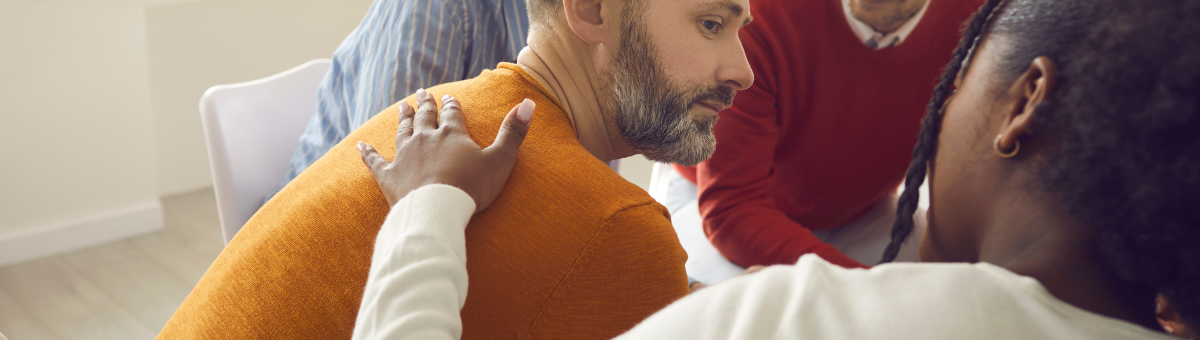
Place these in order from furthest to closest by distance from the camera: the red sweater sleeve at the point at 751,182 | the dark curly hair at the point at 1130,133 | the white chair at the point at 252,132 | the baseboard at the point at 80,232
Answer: the baseboard at the point at 80,232
the white chair at the point at 252,132
the red sweater sleeve at the point at 751,182
the dark curly hair at the point at 1130,133

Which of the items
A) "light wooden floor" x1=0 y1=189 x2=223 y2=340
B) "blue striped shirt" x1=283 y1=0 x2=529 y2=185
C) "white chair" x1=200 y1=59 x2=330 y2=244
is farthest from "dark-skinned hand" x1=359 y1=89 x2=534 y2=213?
"light wooden floor" x1=0 y1=189 x2=223 y2=340

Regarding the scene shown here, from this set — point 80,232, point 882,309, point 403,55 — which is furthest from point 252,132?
point 80,232

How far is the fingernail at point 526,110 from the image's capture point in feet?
2.60

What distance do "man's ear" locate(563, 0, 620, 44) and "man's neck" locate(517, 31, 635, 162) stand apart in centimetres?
3

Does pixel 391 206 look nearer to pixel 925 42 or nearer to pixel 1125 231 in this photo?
pixel 1125 231

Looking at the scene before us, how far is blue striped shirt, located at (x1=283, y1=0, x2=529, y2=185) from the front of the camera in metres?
1.37

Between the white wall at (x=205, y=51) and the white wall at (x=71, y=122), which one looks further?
the white wall at (x=205, y=51)

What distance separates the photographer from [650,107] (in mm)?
958

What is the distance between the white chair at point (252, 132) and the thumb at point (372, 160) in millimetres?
740

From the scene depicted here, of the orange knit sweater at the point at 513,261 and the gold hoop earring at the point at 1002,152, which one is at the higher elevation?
the gold hoop earring at the point at 1002,152

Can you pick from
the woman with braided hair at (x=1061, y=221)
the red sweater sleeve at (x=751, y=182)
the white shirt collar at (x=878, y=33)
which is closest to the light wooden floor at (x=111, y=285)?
the red sweater sleeve at (x=751, y=182)

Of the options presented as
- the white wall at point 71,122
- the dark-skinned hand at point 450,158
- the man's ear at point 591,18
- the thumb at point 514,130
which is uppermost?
the man's ear at point 591,18

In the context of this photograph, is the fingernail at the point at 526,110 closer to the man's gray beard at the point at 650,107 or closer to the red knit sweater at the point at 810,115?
the man's gray beard at the point at 650,107

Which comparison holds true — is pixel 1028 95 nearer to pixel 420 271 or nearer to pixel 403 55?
pixel 420 271
